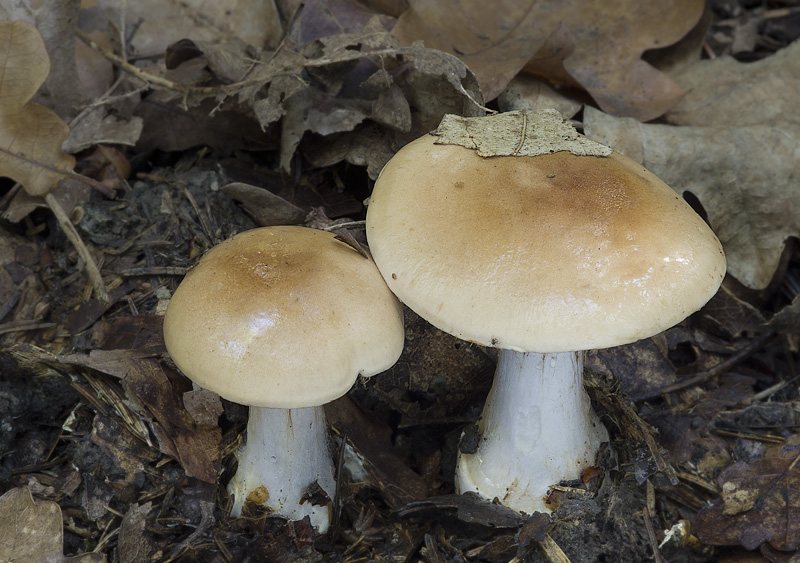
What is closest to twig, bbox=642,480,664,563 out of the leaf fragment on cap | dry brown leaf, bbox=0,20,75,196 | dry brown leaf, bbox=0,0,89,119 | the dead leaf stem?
the leaf fragment on cap

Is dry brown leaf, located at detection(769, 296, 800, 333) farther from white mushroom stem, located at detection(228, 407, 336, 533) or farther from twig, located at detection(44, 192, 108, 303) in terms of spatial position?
twig, located at detection(44, 192, 108, 303)

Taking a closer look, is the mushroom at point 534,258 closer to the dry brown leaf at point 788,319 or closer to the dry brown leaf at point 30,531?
the dry brown leaf at point 788,319

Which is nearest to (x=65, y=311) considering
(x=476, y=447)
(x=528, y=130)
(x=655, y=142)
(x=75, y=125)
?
(x=75, y=125)

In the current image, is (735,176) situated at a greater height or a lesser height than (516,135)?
lesser

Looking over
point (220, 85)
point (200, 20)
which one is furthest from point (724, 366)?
point (200, 20)

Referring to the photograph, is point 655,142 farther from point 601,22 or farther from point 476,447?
point 476,447

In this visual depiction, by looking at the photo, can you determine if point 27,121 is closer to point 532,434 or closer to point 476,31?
point 476,31
